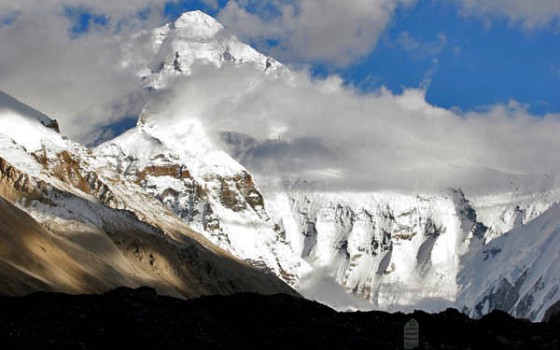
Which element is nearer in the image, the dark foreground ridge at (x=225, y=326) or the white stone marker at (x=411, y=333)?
the dark foreground ridge at (x=225, y=326)

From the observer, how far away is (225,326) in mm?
54125

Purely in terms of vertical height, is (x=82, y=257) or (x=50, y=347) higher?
(x=82, y=257)

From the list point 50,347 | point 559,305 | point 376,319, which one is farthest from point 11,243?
point 50,347

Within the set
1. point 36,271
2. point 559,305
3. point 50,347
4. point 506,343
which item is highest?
point 36,271

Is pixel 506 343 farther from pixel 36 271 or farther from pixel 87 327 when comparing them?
pixel 36 271

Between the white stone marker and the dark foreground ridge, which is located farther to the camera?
the white stone marker

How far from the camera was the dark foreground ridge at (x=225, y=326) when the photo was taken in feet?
161

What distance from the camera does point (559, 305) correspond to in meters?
81.5

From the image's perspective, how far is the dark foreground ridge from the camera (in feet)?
161

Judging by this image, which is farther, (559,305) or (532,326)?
(559,305)

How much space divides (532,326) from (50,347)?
1110 inches

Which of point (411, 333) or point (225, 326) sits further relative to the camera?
point (225, 326)

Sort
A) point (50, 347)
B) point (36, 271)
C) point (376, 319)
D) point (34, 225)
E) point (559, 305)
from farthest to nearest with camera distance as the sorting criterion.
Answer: point (34, 225)
point (36, 271)
point (559, 305)
point (376, 319)
point (50, 347)

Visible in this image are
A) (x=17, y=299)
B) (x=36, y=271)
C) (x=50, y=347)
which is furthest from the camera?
(x=36, y=271)
